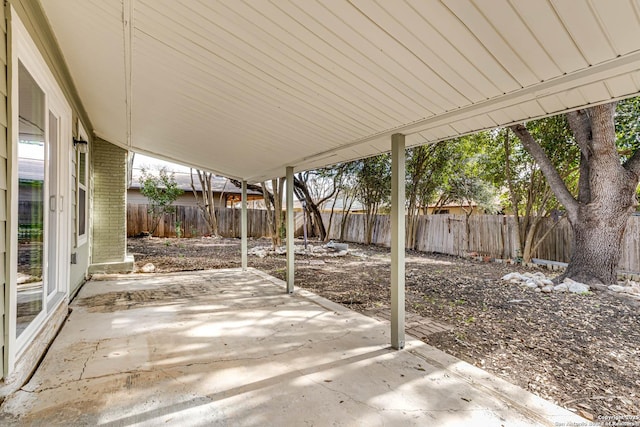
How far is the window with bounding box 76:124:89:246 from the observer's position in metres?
4.57

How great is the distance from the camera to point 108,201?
21.3ft

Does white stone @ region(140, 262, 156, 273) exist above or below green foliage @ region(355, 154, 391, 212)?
below

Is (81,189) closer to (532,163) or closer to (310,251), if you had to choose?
(310,251)

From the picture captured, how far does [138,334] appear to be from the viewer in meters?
3.23

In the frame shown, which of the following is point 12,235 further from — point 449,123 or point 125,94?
point 449,123

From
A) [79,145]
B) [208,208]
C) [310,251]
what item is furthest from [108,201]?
[208,208]

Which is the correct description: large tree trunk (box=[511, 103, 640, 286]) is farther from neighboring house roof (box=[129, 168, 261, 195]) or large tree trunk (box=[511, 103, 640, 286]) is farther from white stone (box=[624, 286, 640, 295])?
neighboring house roof (box=[129, 168, 261, 195])

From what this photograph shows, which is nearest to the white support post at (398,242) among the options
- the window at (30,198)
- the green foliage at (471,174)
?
the window at (30,198)

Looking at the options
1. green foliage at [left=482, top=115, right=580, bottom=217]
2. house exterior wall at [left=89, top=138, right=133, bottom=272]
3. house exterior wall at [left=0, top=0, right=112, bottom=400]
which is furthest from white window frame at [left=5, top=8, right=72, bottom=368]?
green foliage at [left=482, top=115, right=580, bottom=217]

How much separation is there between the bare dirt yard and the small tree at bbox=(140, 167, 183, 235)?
658cm

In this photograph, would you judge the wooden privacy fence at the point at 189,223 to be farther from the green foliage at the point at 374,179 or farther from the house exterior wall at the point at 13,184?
the house exterior wall at the point at 13,184

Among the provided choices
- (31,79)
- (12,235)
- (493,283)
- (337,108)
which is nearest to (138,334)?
(12,235)

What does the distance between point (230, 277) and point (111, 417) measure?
4429 millimetres

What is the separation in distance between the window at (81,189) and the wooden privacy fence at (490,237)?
9.60 metres
